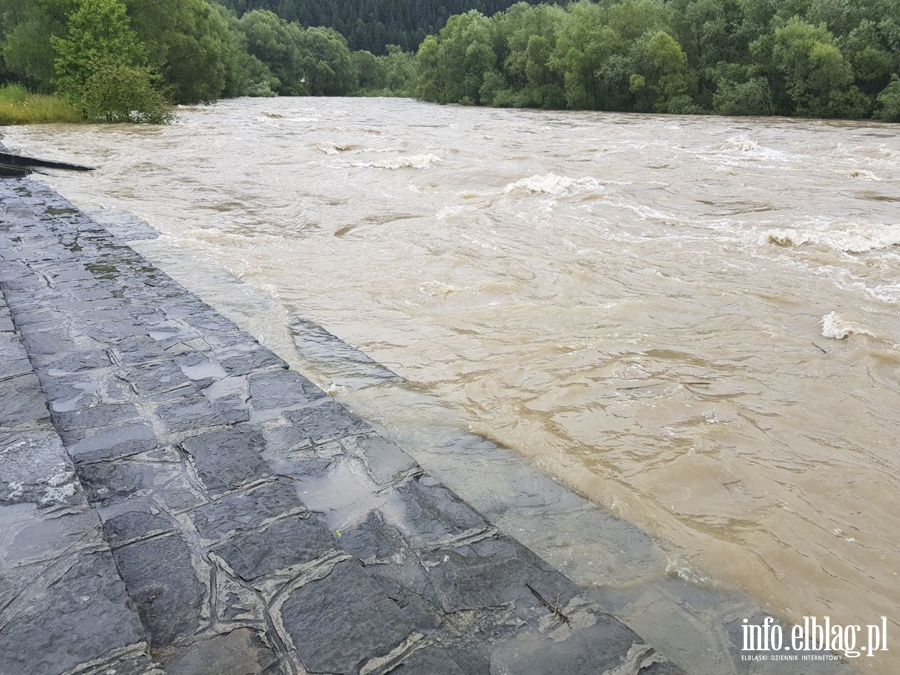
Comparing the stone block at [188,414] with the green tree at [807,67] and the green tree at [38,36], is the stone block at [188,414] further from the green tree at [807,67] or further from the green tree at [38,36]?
the green tree at [38,36]

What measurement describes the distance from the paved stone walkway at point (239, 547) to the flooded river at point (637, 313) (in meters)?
0.80

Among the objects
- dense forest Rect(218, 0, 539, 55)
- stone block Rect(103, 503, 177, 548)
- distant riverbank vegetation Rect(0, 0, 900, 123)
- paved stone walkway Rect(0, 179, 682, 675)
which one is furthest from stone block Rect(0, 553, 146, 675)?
dense forest Rect(218, 0, 539, 55)

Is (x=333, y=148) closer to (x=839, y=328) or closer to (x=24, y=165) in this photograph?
(x=24, y=165)

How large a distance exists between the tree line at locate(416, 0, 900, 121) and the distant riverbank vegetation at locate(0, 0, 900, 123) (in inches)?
2.8

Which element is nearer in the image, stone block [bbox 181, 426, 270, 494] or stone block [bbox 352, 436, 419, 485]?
stone block [bbox 181, 426, 270, 494]

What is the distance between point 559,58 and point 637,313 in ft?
124

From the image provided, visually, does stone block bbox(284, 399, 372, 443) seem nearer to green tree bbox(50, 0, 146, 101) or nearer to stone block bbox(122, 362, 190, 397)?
stone block bbox(122, 362, 190, 397)

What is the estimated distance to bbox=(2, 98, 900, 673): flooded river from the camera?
3094 mm

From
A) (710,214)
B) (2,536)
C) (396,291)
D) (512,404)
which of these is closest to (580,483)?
(512,404)

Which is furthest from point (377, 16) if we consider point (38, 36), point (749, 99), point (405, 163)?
point (405, 163)

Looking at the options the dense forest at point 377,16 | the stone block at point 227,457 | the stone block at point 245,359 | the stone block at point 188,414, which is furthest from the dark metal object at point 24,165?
the dense forest at point 377,16

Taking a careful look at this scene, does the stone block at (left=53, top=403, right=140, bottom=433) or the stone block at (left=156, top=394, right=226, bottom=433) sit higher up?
the stone block at (left=53, top=403, right=140, bottom=433)

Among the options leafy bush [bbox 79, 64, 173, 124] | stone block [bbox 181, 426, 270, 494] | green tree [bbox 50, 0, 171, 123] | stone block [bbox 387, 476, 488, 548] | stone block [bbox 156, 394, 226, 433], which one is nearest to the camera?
stone block [bbox 387, 476, 488, 548]

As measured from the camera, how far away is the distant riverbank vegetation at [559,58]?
2578 centimetres
